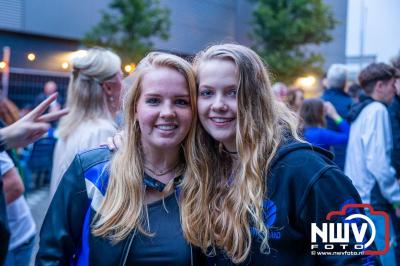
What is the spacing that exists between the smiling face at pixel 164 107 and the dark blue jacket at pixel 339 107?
373 centimetres

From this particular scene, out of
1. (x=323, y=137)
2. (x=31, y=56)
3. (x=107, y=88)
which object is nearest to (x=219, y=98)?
(x=107, y=88)

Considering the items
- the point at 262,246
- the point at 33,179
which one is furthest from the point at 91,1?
the point at 262,246

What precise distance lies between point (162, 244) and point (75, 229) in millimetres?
395

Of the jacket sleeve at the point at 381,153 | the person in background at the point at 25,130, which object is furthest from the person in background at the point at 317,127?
the person in background at the point at 25,130

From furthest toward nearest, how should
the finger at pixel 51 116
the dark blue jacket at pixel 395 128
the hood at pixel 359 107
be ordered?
the hood at pixel 359 107, the dark blue jacket at pixel 395 128, the finger at pixel 51 116

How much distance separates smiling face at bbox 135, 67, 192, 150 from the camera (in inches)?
82.6

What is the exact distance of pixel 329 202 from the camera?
5.82 feet

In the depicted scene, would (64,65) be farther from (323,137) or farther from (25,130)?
(25,130)

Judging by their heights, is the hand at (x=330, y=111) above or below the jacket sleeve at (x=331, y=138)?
above

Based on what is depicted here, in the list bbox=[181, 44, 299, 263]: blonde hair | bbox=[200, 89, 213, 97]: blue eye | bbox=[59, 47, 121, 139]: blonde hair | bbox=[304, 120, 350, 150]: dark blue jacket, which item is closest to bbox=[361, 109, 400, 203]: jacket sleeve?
bbox=[304, 120, 350, 150]: dark blue jacket

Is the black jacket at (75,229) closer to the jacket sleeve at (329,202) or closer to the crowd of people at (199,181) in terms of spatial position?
the crowd of people at (199,181)

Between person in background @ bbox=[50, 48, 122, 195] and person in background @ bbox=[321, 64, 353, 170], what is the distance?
10.4 ft

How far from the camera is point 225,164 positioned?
2229 millimetres

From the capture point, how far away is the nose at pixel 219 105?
2029mm
